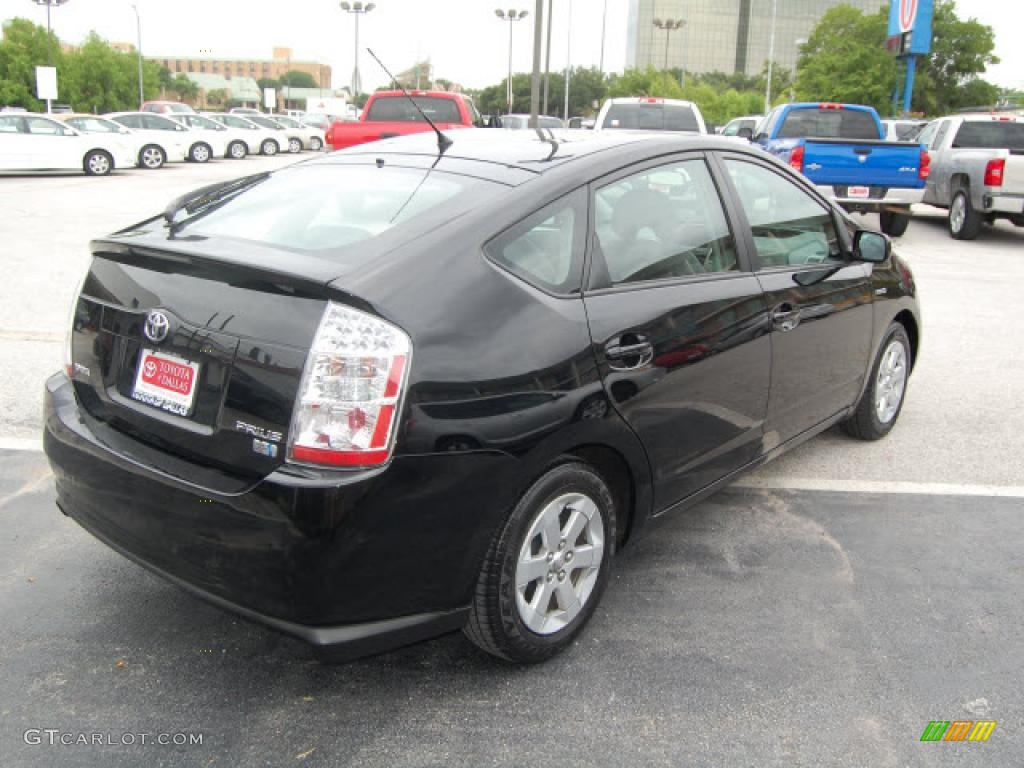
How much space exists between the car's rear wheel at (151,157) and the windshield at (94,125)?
37.3 inches

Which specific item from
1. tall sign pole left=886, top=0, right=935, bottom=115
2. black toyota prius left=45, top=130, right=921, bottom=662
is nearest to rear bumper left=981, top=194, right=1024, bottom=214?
black toyota prius left=45, top=130, right=921, bottom=662

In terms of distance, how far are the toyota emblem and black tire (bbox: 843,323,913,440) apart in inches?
143

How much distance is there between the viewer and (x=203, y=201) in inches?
144

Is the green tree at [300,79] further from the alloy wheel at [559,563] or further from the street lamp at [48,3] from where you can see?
the alloy wheel at [559,563]

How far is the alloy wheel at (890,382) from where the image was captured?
17.1 ft

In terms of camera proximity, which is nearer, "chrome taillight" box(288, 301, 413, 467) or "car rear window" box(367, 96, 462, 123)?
"chrome taillight" box(288, 301, 413, 467)

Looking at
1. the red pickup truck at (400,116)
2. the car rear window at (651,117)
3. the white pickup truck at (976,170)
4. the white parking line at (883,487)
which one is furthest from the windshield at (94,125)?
the white parking line at (883,487)

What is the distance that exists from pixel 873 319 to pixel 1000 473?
1104 mm

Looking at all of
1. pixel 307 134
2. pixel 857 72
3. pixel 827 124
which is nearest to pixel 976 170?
pixel 827 124

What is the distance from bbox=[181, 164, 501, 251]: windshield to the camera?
3039mm

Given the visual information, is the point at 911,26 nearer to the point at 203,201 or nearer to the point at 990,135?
the point at 990,135

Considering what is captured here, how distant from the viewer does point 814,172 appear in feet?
42.5

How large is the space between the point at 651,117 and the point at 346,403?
14571 mm

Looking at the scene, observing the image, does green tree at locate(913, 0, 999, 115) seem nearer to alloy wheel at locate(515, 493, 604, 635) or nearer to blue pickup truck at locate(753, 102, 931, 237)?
blue pickup truck at locate(753, 102, 931, 237)
